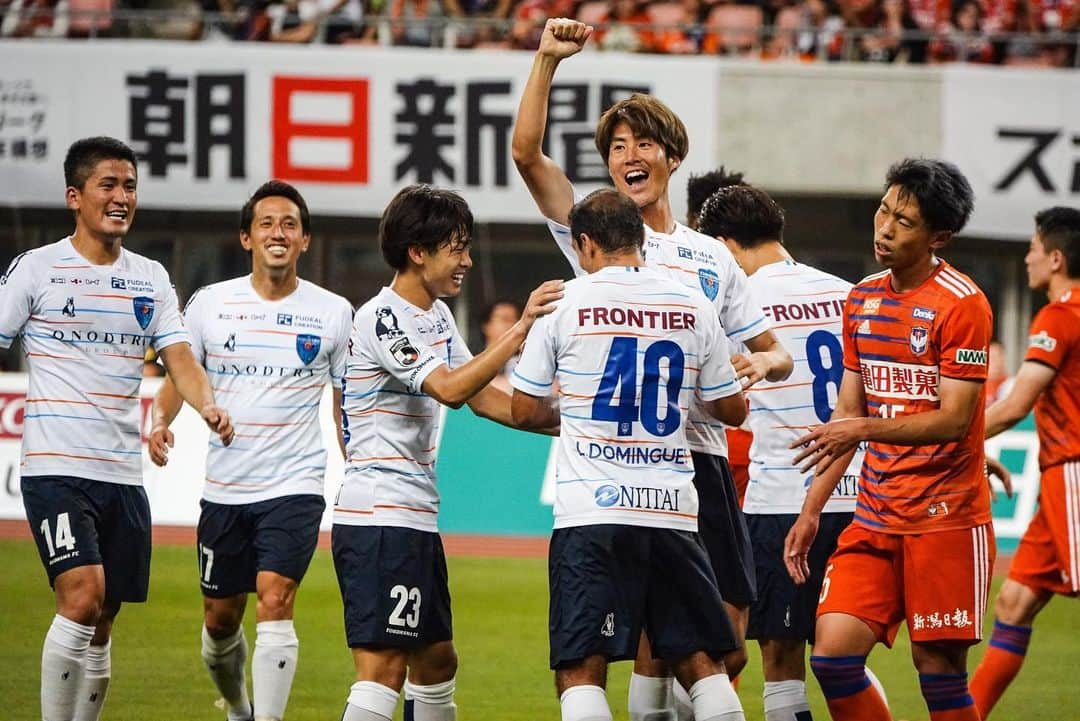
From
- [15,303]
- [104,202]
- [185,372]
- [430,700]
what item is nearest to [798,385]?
[430,700]

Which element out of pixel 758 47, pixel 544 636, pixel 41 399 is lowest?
pixel 544 636

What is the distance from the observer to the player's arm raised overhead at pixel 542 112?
18.9ft

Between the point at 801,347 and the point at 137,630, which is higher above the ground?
the point at 801,347

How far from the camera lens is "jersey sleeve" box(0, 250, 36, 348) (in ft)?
21.4

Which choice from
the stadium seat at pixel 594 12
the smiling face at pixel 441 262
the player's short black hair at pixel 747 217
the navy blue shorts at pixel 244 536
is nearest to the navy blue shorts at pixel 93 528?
the navy blue shorts at pixel 244 536

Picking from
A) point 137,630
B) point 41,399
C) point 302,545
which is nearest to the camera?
point 41,399

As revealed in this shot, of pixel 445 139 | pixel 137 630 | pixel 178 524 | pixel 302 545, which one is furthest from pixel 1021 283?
pixel 302 545

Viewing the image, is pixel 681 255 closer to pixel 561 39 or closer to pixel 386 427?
pixel 561 39

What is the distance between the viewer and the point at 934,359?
5570 mm

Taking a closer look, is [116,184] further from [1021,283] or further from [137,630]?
[1021,283]

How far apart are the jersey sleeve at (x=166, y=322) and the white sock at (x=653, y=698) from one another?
2.49m

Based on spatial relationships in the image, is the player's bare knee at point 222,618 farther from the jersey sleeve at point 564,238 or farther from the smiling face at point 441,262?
the jersey sleeve at point 564,238

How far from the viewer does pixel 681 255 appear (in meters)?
6.13

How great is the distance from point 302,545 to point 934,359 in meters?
3.00
